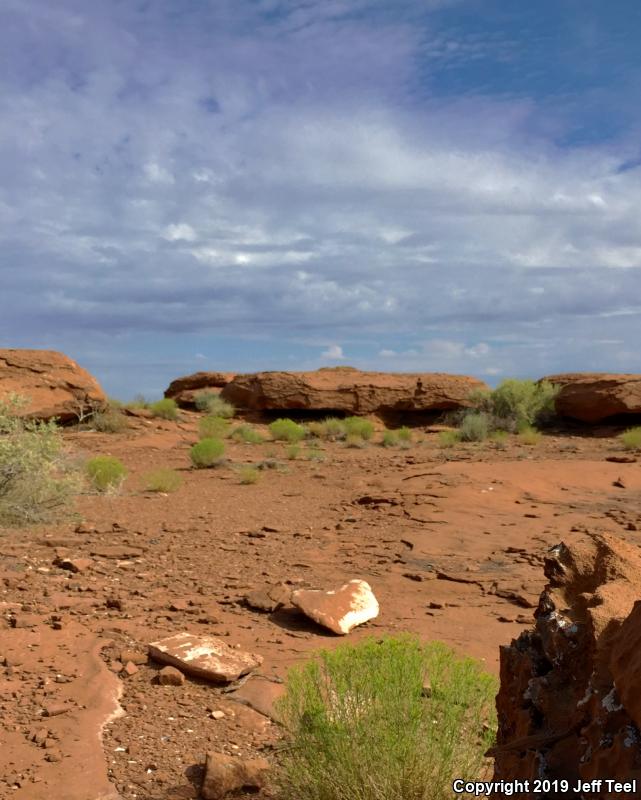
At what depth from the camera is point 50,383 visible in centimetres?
2058

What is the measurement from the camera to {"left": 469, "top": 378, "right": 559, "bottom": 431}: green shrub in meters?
25.2

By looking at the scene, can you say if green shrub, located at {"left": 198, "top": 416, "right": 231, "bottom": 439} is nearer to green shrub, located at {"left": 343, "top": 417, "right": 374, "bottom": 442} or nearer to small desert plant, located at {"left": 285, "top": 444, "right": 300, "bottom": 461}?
small desert plant, located at {"left": 285, "top": 444, "right": 300, "bottom": 461}

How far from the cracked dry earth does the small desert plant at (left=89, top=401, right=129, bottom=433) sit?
469 cm

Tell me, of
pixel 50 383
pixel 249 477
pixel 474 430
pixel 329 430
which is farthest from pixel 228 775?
pixel 329 430

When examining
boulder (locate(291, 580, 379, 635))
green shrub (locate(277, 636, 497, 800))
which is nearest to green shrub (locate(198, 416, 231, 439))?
boulder (locate(291, 580, 379, 635))

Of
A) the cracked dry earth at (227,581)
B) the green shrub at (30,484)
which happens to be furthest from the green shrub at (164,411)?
the green shrub at (30,484)

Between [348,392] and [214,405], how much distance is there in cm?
463

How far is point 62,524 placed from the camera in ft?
30.9

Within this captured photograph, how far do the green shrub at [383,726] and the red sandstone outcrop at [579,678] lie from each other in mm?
633

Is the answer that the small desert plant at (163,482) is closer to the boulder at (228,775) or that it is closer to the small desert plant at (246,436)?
the small desert plant at (246,436)

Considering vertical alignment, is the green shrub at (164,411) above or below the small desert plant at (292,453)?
above

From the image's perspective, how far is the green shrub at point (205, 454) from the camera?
51.2 ft

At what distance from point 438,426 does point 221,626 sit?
20.4 metres

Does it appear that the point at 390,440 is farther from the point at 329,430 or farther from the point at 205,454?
the point at 205,454
